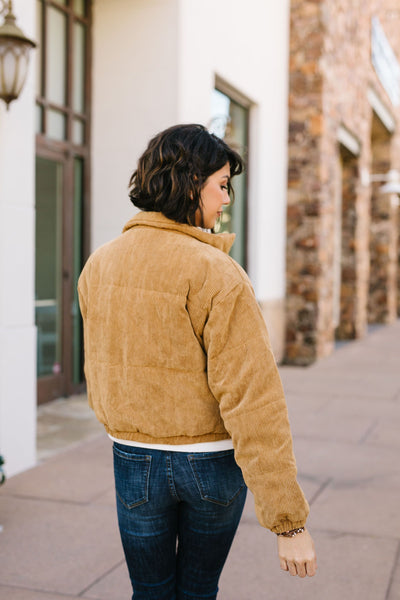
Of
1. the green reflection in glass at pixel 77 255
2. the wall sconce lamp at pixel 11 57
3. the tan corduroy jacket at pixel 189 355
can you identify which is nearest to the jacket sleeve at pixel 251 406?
the tan corduroy jacket at pixel 189 355

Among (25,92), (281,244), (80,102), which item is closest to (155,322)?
(25,92)

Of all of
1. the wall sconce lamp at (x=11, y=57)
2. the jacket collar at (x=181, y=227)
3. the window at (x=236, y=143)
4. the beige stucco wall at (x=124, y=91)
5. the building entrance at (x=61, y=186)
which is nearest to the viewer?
the jacket collar at (x=181, y=227)

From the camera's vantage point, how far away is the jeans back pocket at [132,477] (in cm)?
179

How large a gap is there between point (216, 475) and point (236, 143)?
7821 mm

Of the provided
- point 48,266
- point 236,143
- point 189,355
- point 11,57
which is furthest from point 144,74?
point 189,355

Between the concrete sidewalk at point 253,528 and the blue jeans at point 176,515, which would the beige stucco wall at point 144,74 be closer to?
the concrete sidewalk at point 253,528

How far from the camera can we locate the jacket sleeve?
168 centimetres

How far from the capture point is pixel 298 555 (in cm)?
169

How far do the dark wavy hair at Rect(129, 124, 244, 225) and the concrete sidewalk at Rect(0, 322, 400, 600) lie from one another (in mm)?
2040

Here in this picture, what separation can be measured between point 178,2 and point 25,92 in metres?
2.75

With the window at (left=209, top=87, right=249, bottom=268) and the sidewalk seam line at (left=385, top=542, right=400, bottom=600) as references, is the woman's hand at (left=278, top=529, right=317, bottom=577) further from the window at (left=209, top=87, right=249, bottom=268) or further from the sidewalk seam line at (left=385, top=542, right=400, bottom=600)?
the window at (left=209, top=87, right=249, bottom=268)

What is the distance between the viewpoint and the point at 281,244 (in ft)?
35.2

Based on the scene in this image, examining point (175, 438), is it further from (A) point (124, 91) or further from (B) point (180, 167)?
(A) point (124, 91)

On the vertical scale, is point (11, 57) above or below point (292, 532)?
above
